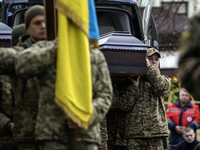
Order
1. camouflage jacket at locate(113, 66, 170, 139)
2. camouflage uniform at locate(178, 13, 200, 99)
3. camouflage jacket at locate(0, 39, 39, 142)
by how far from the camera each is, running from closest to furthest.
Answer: camouflage uniform at locate(178, 13, 200, 99)
camouflage jacket at locate(0, 39, 39, 142)
camouflage jacket at locate(113, 66, 170, 139)

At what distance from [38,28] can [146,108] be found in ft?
10.4

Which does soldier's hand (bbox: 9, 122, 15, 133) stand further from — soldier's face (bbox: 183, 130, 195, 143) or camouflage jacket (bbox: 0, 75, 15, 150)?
soldier's face (bbox: 183, 130, 195, 143)

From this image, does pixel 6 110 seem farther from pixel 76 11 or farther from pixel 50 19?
pixel 76 11

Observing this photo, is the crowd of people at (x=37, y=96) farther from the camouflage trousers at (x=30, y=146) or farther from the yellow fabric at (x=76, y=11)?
the yellow fabric at (x=76, y=11)

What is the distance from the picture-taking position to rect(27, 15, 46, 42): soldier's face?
5.39 metres

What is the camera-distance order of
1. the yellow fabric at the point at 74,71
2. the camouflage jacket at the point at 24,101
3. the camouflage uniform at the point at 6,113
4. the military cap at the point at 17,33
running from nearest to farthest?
the yellow fabric at the point at 74,71 → the camouflage jacket at the point at 24,101 → the camouflage uniform at the point at 6,113 → the military cap at the point at 17,33

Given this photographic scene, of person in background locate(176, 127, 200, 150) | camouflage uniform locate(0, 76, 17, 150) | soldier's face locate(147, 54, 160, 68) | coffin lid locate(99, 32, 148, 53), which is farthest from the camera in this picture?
person in background locate(176, 127, 200, 150)

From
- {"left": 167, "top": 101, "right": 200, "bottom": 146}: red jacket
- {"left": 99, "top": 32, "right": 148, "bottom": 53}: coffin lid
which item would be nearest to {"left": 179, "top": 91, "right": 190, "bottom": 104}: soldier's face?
{"left": 167, "top": 101, "right": 200, "bottom": 146}: red jacket

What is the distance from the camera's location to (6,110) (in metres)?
5.95

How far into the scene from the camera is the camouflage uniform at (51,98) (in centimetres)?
479

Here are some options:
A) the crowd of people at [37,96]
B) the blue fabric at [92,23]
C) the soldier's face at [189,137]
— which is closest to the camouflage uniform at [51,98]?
the crowd of people at [37,96]

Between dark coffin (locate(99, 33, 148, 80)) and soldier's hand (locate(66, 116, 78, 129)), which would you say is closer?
soldier's hand (locate(66, 116, 78, 129))

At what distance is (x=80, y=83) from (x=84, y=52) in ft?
0.80

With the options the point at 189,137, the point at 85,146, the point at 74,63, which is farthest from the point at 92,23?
the point at 189,137
